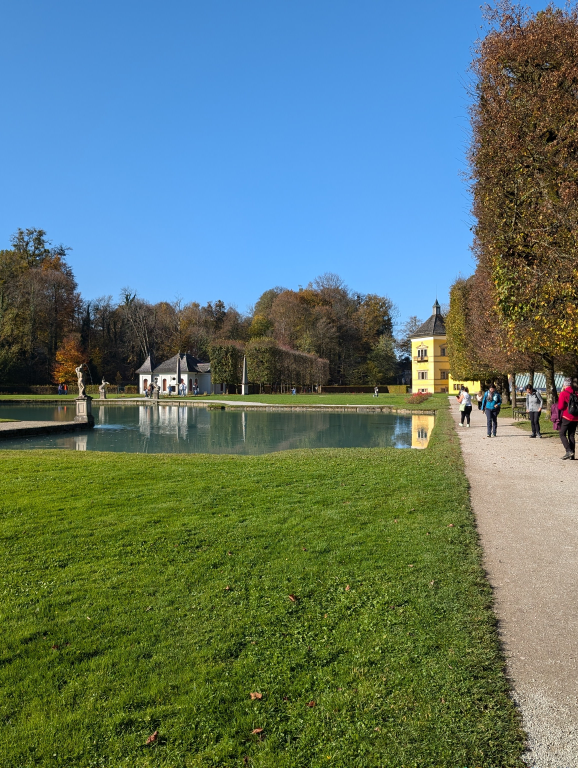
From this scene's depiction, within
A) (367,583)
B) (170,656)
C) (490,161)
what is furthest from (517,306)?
(170,656)

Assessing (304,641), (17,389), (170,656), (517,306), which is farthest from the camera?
(17,389)

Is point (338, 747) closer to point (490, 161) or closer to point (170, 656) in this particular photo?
point (170, 656)

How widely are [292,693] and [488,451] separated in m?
11.2

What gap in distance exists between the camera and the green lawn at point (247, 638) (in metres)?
2.56

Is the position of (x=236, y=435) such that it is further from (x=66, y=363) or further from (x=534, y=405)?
(x=66, y=363)

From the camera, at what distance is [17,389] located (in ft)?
176

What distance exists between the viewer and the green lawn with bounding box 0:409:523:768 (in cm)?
256

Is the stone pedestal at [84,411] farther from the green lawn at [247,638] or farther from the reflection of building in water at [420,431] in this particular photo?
the green lawn at [247,638]

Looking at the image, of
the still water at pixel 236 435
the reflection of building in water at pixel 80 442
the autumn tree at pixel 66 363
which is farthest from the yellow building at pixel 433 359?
the reflection of building in water at pixel 80 442

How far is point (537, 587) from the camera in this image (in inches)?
175

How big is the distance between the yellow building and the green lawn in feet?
174

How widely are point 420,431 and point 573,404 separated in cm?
1108

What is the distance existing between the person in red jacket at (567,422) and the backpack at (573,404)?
0.15 ft

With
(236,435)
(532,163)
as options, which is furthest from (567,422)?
(236,435)
